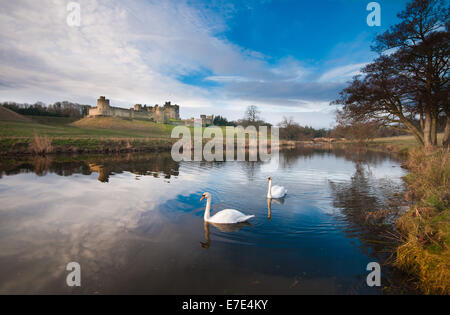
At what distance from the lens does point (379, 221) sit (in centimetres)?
673

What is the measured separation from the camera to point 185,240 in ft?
18.4

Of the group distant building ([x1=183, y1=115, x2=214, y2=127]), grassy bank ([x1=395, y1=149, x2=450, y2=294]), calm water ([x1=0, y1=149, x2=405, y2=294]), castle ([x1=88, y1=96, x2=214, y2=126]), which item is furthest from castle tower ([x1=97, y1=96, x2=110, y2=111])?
grassy bank ([x1=395, y1=149, x2=450, y2=294])

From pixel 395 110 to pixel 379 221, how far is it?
35.6 ft

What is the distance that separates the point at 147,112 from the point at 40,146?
232ft

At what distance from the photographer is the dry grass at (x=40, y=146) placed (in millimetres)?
21656

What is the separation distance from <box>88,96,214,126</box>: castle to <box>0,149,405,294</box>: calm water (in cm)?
7507

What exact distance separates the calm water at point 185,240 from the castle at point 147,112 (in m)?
75.1

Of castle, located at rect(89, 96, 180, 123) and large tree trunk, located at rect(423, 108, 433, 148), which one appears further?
castle, located at rect(89, 96, 180, 123)

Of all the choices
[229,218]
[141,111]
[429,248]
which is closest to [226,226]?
[229,218]

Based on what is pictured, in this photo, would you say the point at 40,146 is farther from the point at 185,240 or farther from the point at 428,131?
the point at 428,131

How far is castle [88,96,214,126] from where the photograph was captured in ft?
251

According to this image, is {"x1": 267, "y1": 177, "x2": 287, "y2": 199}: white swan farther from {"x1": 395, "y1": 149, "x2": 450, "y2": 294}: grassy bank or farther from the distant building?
the distant building
